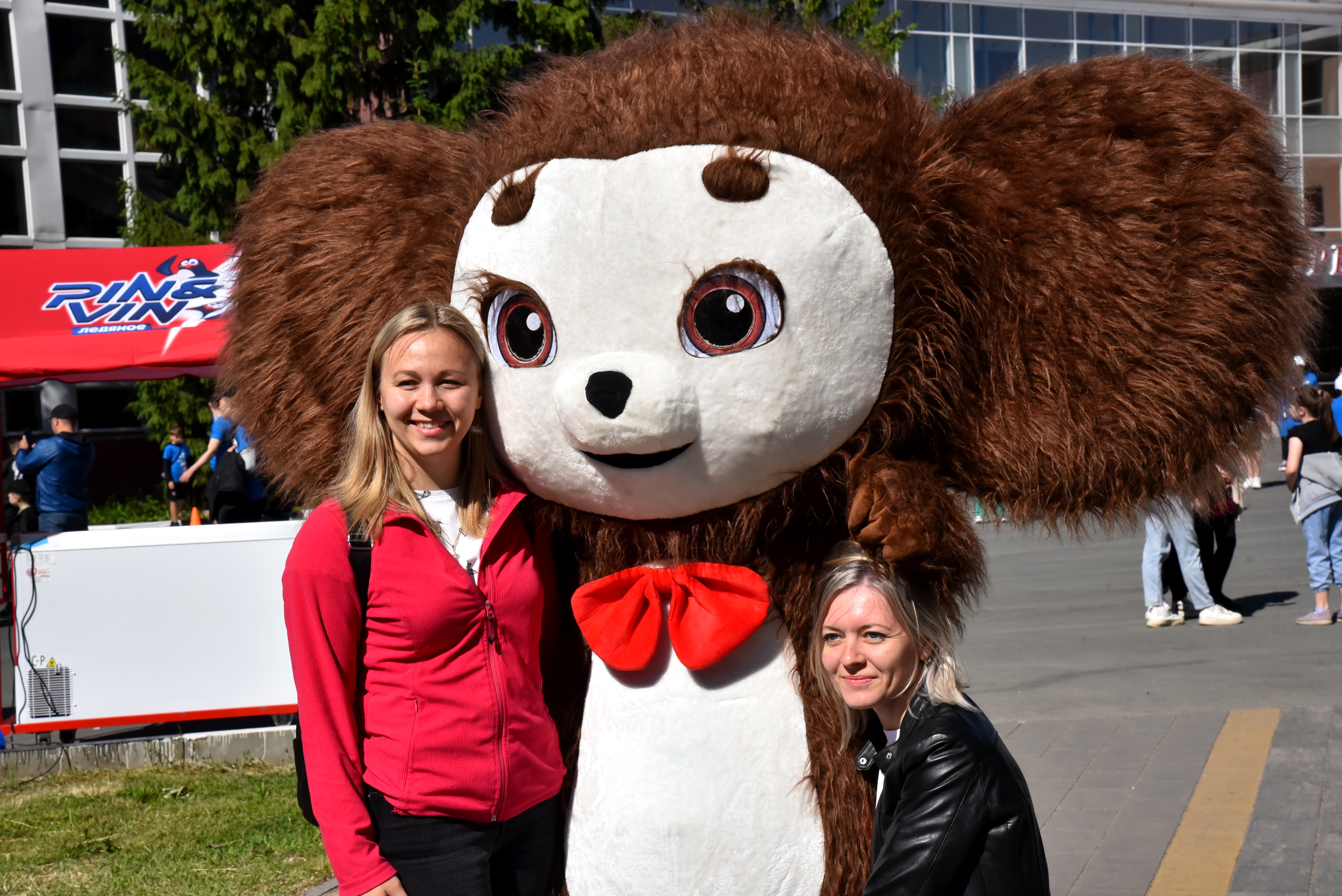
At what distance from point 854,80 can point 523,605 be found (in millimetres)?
1334

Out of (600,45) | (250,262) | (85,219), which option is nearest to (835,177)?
(250,262)

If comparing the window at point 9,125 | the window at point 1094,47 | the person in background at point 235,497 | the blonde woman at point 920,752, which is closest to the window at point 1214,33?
the window at point 1094,47

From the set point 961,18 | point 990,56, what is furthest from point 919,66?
point 990,56

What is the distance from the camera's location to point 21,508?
10.9 metres

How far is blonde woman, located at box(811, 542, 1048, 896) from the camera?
6.80 feet

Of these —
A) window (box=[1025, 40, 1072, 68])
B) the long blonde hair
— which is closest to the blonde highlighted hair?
the long blonde hair

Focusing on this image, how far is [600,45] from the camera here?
1198cm

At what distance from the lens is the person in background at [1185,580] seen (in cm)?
912

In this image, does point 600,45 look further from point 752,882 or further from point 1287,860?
point 752,882

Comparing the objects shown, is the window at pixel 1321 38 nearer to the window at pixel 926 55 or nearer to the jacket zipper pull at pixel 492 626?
the window at pixel 926 55

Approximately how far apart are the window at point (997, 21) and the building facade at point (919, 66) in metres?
0.03

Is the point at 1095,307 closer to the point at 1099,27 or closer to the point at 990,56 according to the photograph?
the point at 990,56

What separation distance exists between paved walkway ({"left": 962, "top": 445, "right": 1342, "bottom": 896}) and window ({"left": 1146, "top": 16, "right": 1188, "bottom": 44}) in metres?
20.1

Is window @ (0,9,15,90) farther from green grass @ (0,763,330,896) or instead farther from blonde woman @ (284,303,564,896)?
blonde woman @ (284,303,564,896)
